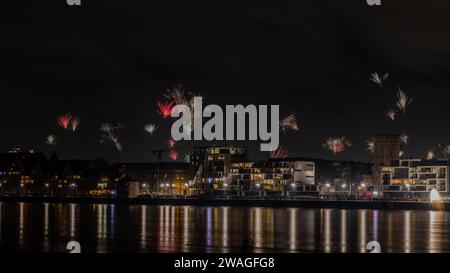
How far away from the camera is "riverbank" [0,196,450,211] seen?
→ 128 metres

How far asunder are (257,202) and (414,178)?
34233 millimetres

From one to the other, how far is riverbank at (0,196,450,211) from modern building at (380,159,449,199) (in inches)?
904

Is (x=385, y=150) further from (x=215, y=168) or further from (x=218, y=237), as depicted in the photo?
(x=218, y=237)

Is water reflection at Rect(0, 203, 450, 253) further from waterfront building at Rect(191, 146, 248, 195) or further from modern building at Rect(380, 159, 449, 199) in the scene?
waterfront building at Rect(191, 146, 248, 195)

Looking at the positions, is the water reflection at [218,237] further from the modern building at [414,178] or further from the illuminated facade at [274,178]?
the illuminated facade at [274,178]

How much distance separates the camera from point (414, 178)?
509ft

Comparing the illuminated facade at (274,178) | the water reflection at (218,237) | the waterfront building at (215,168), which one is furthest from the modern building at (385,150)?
the water reflection at (218,237)

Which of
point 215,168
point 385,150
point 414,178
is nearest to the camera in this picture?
point 414,178

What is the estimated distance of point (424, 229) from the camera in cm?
6919

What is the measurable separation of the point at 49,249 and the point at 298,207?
95.3 metres

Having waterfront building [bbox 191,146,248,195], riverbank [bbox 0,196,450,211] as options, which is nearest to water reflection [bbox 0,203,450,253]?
riverbank [bbox 0,196,450,211]

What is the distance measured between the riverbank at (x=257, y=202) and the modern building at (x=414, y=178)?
22974mm

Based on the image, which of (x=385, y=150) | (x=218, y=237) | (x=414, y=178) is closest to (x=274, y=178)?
(x=385, y=150)

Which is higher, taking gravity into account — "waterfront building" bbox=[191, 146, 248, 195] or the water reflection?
"waterfront building" bbox=[191, 146, 248, 195]
